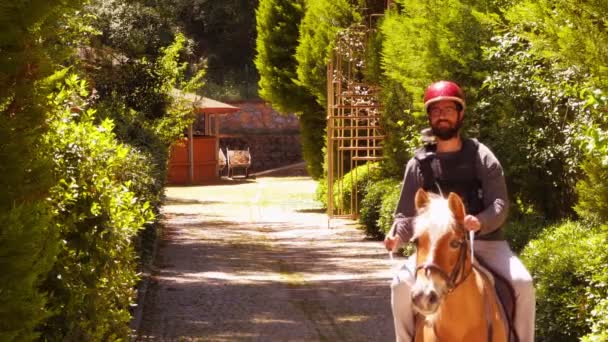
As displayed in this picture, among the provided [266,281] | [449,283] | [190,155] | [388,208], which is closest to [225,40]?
[190,155]

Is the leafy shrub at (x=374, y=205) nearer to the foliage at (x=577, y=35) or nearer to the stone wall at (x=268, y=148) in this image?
the foliage at (x=577, y=35)

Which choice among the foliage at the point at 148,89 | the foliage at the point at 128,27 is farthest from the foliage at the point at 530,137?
the foliage at the point at 128,27

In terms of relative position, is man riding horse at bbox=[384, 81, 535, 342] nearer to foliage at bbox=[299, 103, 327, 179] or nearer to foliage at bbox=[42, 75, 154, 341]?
foliage at bbox=[42, 75, 154, 341]

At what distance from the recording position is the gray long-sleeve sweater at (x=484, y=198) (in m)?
6.40

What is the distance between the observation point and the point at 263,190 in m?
40.2

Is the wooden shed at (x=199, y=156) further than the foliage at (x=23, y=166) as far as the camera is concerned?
Yes

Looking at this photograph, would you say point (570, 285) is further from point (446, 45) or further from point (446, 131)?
point (446, 45)

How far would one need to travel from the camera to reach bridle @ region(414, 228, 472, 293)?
5.65 metres

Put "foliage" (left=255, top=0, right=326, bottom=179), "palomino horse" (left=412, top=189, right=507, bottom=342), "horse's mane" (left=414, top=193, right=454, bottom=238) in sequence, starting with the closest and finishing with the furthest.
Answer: "palomino horse" (left=412, top=189, right=507, bottom=342) < "horse's mane" (left=414, top=193, right=454, bottom=238) < "foliage" (left=255, top=0, right=326, bottom=179)

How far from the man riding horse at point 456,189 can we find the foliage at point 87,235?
245cm

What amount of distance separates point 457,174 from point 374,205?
15.7 meters

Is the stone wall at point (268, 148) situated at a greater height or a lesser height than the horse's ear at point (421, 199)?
lesser

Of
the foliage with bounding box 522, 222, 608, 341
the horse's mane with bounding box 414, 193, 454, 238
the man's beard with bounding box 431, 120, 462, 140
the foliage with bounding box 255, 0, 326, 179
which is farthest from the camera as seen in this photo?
the foliage with bounding box 255, 0, 326, 179

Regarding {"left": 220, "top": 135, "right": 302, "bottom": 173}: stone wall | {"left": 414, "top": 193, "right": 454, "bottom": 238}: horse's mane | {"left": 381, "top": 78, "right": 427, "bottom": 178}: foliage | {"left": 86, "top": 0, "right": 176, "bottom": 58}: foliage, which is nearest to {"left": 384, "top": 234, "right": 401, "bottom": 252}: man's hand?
{"left": 414, "top": 193, "right": 454, "bottom": 238}: horse's mane
